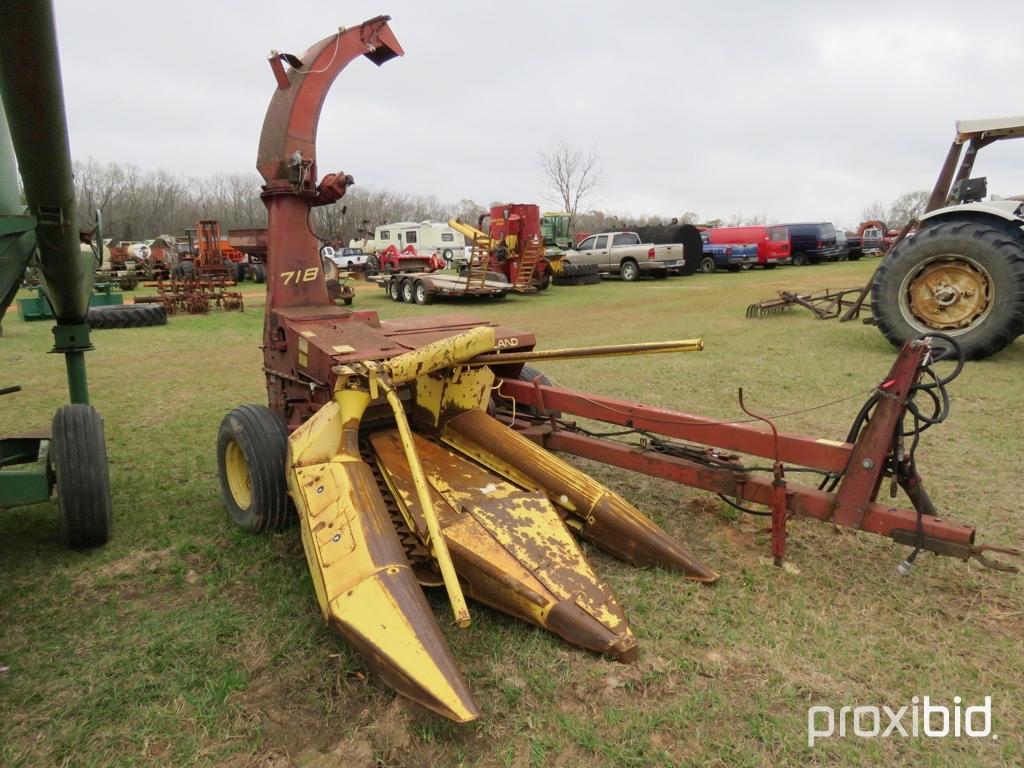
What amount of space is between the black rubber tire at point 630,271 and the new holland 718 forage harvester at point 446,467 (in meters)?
18.8

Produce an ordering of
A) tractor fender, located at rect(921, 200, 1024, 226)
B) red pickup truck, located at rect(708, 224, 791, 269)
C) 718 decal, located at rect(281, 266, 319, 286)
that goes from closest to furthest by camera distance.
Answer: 718 decal, located at rect(281, 266, 319, 286) → tractor fender, located at rect(921, 200, 1024, 226) → red pickup truck, located at rect(708, 224, 791, 269)

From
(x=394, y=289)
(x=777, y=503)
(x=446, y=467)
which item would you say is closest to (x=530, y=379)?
(x=446, y=467)

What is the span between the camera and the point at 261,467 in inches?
138

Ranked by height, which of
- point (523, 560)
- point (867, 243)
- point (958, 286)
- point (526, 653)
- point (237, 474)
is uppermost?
point (867, 243)

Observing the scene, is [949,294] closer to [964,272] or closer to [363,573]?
[964,272]

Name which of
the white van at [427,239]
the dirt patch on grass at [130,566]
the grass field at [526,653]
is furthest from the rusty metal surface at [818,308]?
the white van at [427,239]

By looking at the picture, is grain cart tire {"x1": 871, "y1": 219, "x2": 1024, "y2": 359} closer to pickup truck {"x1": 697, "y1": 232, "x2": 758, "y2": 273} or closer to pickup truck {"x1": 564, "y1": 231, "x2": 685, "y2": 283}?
pickup truck {"x1": 564, "y1": 231, "x2": 685, "y2": 283}

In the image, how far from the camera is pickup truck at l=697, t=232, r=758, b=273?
26.4 m

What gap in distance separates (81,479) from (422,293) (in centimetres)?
1359

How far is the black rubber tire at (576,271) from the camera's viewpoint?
20906 millimetres

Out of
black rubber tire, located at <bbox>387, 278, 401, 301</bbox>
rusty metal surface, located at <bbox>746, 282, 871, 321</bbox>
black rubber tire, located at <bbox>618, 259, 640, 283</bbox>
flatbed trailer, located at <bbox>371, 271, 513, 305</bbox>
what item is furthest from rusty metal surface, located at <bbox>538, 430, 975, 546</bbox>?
black rubber tire, located at <bbox>618, 259, 640, 283</bbox>

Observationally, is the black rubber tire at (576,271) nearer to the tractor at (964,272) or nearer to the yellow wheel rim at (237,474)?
the tractor at (964,272)

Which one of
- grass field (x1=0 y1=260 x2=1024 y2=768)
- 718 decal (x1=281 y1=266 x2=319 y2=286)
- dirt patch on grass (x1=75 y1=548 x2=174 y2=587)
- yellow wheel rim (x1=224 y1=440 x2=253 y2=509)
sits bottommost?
dirt patch on grass (x1=75 y1=548 x2=174 y2=587)

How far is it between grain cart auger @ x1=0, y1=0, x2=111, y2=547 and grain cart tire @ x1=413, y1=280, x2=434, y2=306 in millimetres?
12290
